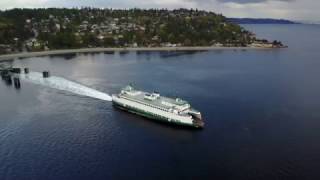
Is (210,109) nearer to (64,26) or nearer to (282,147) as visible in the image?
(282,147)

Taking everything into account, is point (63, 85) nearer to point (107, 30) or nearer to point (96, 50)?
point (96, 50)

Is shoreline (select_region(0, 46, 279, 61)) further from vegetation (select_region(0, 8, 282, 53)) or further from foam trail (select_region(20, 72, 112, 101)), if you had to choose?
foam trail (select_region(20, 72, 112, 101))

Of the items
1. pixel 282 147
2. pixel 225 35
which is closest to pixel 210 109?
pixel 282 147

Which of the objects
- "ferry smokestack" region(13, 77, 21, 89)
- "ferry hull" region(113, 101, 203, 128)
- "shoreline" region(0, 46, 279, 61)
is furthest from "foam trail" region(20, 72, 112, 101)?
"shoreline" region(0, 46, 279, 61)

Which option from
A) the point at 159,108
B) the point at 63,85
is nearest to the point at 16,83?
the point at 63,85

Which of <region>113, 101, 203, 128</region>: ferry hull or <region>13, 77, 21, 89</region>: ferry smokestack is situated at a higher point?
<region>113, 101, 203, 128</region>: ferry hull

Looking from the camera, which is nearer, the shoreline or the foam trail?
the foam trail

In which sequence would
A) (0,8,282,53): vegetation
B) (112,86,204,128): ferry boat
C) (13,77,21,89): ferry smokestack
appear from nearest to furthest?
(112,86,204,128): ferry boat
(13,77,21,89): ferry smokestack
(0,8,282,53): vegetation
